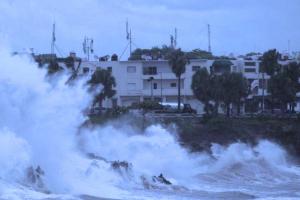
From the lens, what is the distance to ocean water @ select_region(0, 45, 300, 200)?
2725 cm

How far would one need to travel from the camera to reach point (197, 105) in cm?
8412

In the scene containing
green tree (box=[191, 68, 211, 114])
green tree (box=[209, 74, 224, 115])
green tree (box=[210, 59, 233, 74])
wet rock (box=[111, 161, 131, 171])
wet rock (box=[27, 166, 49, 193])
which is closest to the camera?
wet rock (box=[27, 166, 49, 193])

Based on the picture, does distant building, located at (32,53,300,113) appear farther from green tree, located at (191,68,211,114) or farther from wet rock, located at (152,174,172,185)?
wet rock, located at (152,174,172,185)

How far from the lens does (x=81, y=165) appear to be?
3256 centimetres

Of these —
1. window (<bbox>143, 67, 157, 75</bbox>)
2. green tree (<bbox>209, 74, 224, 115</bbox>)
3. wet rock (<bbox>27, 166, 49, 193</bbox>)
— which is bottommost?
wet rock (<bbox>27, 166, 49, 193</bbox>)

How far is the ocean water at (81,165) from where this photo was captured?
1073 inches

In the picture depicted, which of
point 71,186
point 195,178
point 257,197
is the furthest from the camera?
→ point 195,178

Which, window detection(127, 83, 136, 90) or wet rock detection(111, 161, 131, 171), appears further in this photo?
window detection(127, 83, 136, 90)

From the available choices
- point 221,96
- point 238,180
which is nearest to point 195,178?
point 238,180

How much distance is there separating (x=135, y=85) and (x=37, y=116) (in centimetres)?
5494

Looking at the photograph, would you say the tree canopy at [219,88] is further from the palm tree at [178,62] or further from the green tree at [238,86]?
the palm tree at [178,62]

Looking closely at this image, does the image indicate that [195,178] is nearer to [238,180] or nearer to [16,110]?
[238,180]

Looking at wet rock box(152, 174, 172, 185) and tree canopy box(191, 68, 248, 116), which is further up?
tree canopy box(191, 68, 248, 116)

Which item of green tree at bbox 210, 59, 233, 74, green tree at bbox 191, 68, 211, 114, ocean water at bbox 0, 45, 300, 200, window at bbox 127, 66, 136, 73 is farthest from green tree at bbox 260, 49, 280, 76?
ocean water at bbox 0, 45, 300, 200
